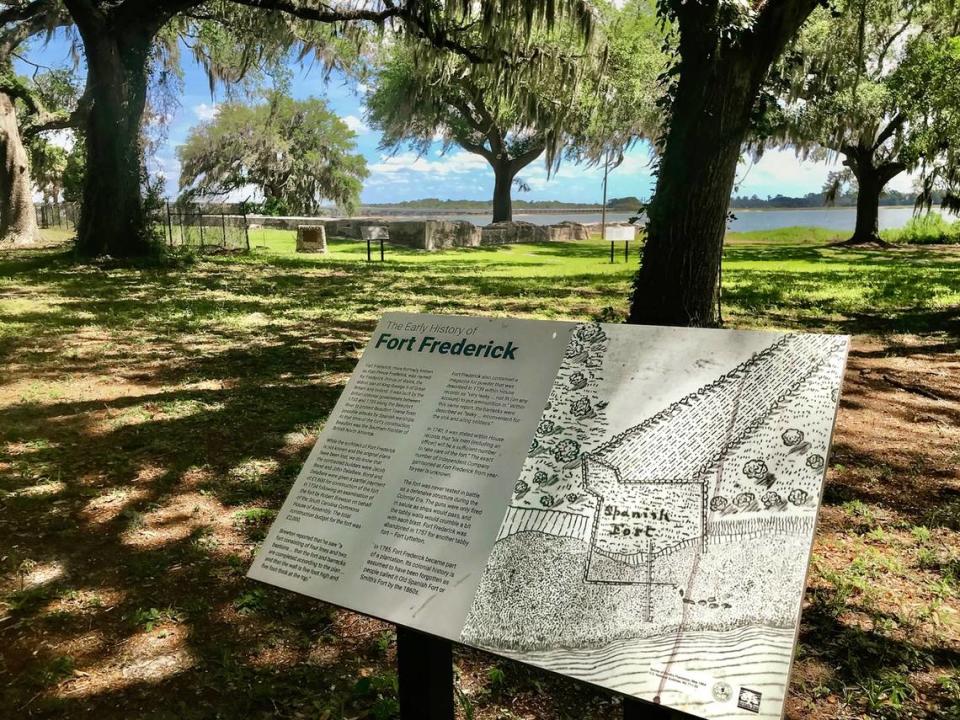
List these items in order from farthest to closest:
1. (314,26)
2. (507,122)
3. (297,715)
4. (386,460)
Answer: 1. (507,122)
2. (314,26)
3. (297,715)
4. (386,460)

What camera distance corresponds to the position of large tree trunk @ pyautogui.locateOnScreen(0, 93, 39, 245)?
1755 centimetres

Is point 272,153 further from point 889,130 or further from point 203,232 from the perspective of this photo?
point 889,130

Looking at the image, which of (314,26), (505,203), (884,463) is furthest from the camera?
(505,203)

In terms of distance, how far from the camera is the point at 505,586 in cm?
151

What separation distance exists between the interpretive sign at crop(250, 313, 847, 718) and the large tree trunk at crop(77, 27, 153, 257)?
13.1 metres

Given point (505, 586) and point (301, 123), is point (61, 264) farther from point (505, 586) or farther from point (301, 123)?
point (301, 123)

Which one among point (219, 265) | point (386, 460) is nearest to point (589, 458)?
point (386, 460)

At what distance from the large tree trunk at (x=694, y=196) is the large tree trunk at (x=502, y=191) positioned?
26182 mm

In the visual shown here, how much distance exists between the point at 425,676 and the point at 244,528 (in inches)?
69.5

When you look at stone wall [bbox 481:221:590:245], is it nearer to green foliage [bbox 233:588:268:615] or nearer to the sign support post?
green foliage [bbox 233:588:268:615]

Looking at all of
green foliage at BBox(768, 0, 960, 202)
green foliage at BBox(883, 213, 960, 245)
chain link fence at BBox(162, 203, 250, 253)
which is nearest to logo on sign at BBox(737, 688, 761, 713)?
green foliage at BBox(768, 0, 960, 202)

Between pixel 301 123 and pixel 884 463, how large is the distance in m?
35.6

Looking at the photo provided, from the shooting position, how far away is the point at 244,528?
328 cm

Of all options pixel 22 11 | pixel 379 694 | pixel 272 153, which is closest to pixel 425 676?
pixel 379 694
